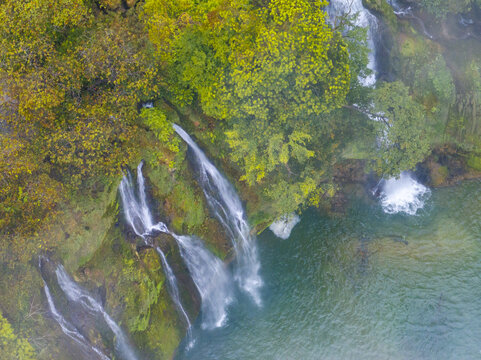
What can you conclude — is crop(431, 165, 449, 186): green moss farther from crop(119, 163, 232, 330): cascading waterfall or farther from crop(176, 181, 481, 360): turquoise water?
crop(119, 163, 232, 330): cascading waterfall

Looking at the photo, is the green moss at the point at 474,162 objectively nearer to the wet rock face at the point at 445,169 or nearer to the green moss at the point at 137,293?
the wet rock face at the point at 445,169

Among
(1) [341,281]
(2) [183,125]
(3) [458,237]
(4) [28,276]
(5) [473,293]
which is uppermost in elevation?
(2) [183,125]

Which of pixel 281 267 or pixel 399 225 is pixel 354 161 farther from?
pixel 281 267

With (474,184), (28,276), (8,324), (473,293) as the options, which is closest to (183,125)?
(28,276)

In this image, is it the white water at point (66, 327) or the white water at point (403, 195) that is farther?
the white water at point (403, 195)

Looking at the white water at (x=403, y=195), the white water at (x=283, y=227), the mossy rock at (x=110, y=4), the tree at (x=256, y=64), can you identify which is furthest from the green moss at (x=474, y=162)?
the mossy rock at (x=110, y=4)

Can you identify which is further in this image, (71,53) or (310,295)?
(310,295)

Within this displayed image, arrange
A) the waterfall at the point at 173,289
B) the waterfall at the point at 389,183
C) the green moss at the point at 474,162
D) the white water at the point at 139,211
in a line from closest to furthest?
the white water at the point at 139,211
the waterfall at the point at 173,289
the waterfall at the point at 389,183
the green moss at the point at 474,162
